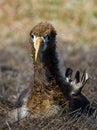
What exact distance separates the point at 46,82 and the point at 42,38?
43 cm

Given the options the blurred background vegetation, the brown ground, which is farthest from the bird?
the blurred background vegetation

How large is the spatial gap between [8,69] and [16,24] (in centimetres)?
357

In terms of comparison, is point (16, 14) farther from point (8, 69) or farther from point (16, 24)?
point (8, 69)

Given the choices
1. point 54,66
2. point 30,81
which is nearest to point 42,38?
point 54,66

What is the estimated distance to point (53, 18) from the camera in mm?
13688

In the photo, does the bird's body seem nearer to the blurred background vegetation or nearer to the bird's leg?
the bird's leg

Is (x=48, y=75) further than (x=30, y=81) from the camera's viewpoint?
No

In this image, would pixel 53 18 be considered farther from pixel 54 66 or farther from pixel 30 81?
pixel 54 66

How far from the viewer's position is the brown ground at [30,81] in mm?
5855

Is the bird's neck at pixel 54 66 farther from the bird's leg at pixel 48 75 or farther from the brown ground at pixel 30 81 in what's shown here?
the brown ground at pixel 30 81

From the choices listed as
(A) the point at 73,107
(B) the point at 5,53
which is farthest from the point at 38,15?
(A) the point at 73,107

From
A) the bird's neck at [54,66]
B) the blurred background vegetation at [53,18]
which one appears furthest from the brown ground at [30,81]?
the blurred background vegetation at [53,18]

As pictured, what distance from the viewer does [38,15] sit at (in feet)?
45.5

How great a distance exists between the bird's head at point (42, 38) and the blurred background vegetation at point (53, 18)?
606 centimetres
